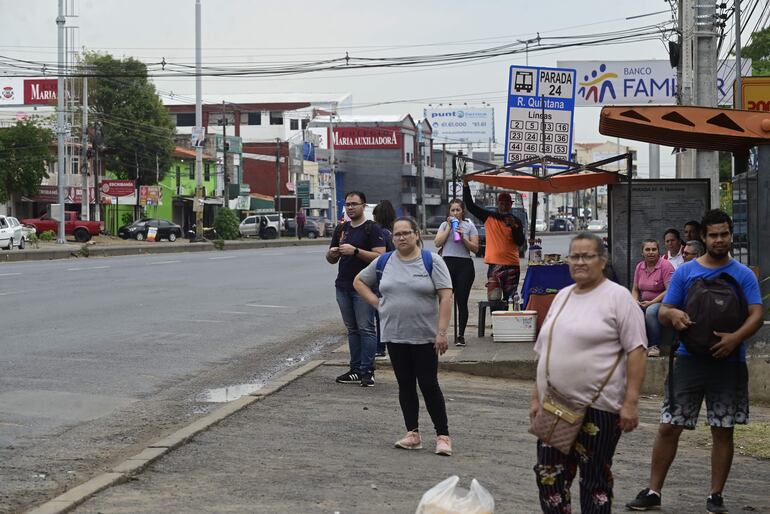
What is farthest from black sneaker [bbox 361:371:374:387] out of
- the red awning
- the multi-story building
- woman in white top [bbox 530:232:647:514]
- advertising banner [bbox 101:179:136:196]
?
the multi-story building

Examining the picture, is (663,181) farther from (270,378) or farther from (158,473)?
(158,473)

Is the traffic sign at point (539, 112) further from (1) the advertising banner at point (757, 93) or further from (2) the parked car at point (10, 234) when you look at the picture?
(2) the parked car at point (10, 234)

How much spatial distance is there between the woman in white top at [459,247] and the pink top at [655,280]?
7.27 feet

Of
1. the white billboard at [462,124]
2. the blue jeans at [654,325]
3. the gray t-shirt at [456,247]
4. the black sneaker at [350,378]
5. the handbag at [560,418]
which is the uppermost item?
the white billboard at [462,124]

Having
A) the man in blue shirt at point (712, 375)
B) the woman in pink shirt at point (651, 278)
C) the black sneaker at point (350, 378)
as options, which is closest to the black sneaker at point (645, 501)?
the man in blue shirt at point (712, 375)

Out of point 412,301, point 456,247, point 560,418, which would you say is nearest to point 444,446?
point 412,301

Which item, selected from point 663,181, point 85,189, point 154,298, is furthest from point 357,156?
point 663,181

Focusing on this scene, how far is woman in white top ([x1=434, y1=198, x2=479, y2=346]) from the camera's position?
14.5 meters

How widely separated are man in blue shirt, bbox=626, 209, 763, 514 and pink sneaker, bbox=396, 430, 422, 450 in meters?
1.97

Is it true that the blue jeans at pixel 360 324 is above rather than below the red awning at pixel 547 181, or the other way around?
below

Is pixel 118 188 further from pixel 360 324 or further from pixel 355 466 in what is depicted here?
pixel 355 466

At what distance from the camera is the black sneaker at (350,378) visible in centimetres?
1198

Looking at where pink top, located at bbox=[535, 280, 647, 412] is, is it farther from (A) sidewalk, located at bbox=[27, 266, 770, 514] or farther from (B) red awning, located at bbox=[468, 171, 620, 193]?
(B) red awning, located at bbox=[468, 171, 620, 193]

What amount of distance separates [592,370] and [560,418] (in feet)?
0.82
